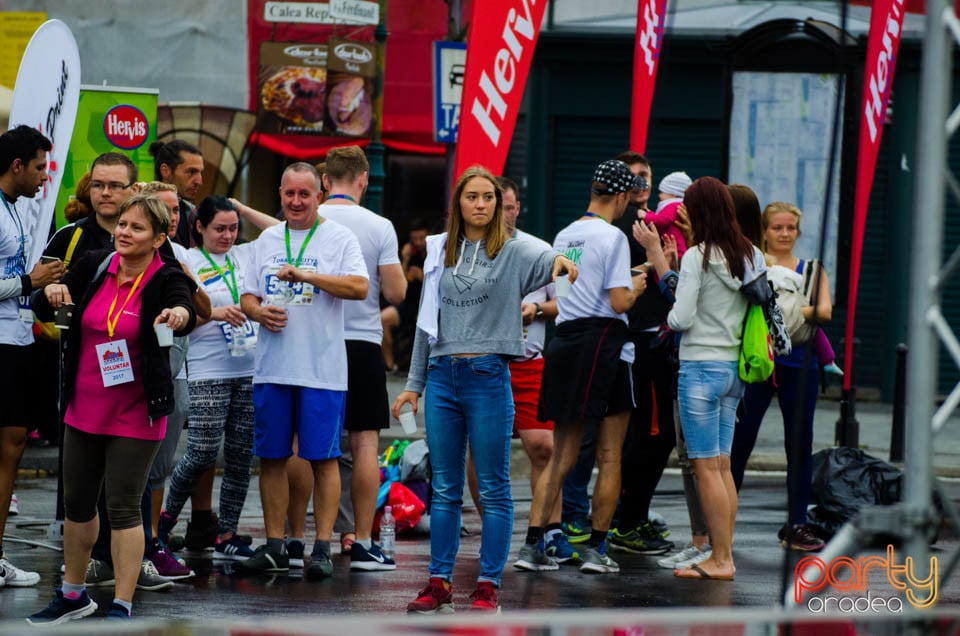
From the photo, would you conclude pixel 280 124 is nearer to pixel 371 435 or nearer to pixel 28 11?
pixel 28 11

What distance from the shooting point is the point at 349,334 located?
309 inches

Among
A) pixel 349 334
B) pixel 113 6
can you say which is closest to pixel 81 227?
pixel 349 334

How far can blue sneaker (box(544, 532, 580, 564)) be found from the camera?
7969 millimetres

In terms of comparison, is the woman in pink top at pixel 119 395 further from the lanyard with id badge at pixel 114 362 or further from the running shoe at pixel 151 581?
the running shoe at pixel 151 581

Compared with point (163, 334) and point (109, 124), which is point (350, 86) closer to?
point (109, 124)

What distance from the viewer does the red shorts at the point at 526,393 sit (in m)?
8.34

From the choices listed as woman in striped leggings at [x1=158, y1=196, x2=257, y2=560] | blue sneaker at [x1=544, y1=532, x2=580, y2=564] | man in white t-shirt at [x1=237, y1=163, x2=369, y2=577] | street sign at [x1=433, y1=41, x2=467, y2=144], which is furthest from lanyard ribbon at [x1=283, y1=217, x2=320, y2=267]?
street sign at [x1=433, y1=41, x2=467, y2=144]

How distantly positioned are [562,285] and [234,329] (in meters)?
1.97

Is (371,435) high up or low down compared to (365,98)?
down

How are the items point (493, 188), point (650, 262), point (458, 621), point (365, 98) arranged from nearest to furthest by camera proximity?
point (458, 621) → point (493, 188) → point (650, 262) → point (365, 98)

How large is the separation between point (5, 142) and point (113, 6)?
13709 millimetres

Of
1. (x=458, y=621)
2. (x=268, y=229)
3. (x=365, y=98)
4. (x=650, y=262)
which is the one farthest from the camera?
(x=365, y=98)

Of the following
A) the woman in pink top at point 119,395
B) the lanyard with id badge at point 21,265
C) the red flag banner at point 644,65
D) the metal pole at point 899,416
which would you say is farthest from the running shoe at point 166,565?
the metal pole at point 899,416

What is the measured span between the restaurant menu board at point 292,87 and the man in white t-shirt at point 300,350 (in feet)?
36.5
